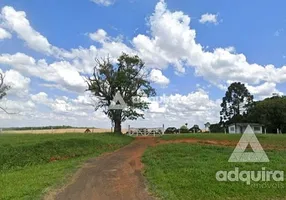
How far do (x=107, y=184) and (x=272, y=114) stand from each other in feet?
203

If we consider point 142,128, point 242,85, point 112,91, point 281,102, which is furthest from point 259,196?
point 242,85

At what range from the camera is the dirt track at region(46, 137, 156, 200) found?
33.3 ft

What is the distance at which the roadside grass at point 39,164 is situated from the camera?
1143 cm

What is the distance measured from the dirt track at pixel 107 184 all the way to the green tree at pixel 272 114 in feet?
185

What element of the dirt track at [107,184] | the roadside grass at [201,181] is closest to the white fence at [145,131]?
the roadside grass at [201,181]

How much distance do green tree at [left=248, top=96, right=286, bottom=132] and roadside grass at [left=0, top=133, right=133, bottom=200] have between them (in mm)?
46477

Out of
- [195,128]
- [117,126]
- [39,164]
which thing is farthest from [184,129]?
[39,164]

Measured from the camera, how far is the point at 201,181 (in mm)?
11609

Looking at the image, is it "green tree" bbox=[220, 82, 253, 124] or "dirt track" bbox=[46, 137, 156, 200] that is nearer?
"dirt track" bbox=[46, 137, 156, 200]

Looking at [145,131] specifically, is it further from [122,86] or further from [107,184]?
[107,184]

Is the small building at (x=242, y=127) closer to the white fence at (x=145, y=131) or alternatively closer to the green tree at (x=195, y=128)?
the green tree at (x=195, y=128)

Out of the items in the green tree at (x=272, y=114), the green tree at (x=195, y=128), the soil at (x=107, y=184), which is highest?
the green tree at (x=272, y=114)

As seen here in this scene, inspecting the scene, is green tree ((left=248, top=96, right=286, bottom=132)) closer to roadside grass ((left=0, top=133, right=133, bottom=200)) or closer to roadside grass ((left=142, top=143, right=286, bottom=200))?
roadside grass ((left=0, top=133, right=133, bottom=200))

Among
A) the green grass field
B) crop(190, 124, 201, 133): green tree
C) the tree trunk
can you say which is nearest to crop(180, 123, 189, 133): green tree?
crop(190, 124, 201, 133): green tree
